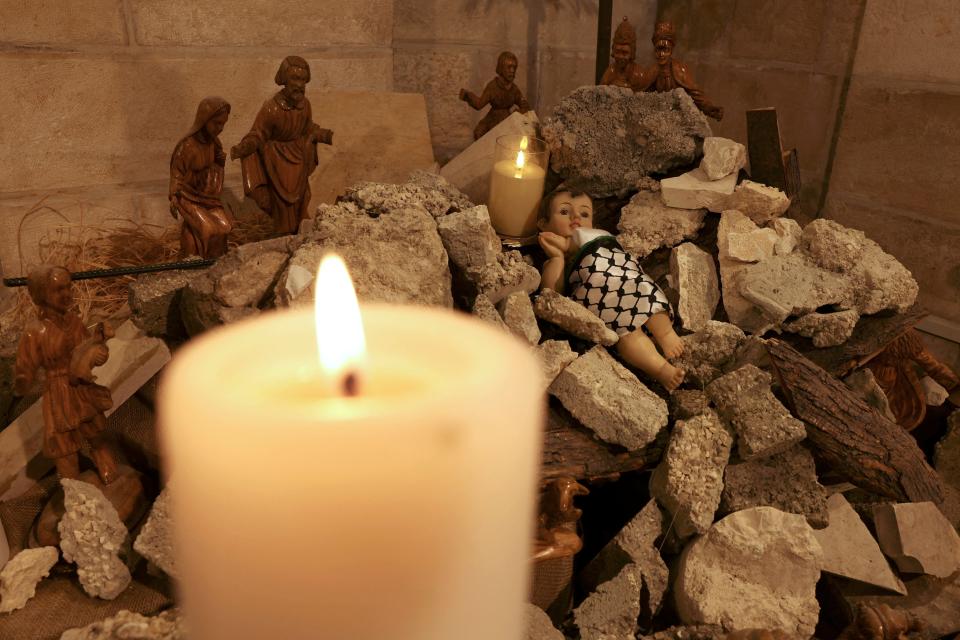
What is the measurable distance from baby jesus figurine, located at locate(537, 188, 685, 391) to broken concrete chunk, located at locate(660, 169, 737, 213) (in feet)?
1.04

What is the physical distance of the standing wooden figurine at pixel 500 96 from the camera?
313 centimetres

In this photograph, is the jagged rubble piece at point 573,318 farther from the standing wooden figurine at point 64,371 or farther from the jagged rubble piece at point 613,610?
the standing wooden figurine at point 64,371

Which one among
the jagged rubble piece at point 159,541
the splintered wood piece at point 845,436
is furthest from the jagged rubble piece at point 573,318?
the jagged rubble piece at point 159,541

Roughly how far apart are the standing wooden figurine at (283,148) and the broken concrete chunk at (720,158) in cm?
136

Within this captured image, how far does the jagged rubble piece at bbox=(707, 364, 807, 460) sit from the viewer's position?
5.92 feet

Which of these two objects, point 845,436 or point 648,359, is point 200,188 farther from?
point 845,436

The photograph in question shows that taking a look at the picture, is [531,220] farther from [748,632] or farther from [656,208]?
[748,632]

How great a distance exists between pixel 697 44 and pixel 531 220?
2349 mm

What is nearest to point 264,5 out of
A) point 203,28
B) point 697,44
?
point 203,28

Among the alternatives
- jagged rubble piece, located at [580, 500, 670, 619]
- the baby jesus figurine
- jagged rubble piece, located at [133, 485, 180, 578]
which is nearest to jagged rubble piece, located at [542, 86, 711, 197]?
the baby jesus figurine

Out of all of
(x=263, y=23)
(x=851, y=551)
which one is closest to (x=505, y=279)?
(x=851, y=551)

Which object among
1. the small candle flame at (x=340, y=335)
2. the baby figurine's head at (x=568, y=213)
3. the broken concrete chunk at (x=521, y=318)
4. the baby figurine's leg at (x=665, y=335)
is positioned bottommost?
the baby figurine's leg at (x=665, y=335)

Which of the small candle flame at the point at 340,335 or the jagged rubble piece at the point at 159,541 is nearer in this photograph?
the small candle flame at the point at 340,335

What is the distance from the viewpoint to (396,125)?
10.6 feet
